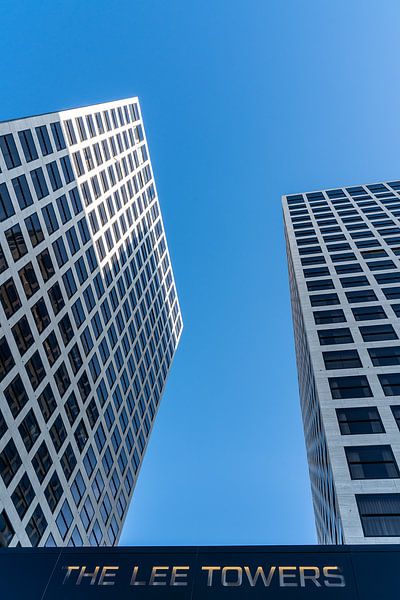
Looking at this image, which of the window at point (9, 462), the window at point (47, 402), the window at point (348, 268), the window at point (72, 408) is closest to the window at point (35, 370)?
the window at point (47, 402)

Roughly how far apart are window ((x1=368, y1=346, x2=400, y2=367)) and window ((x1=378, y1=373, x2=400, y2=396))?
1.33m

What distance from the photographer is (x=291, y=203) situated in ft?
243

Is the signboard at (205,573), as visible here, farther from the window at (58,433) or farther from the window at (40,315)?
the window at (40,315)

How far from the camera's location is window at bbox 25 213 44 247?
36.7 metres

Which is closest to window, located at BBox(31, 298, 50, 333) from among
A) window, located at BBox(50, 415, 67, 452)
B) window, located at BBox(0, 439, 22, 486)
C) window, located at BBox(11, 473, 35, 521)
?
window, located at BBox(50, 415, 67, 452)

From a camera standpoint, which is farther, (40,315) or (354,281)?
(354,281)

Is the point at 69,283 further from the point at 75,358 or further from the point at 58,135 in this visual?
the point at 58,135

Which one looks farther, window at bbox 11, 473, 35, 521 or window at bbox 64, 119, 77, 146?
window at bbox 64, 119, 77, 146

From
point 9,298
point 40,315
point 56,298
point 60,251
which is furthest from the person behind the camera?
point 60,251

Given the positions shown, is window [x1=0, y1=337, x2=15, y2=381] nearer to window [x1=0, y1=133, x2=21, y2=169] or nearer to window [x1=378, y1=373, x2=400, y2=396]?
window [x1=0, y1=133, x2=21, y2=169]

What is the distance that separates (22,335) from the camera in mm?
34406

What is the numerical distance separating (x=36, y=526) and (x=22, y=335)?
1379 cm

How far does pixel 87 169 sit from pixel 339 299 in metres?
29.9

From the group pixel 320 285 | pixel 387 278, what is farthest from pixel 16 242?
pixel 387 278
